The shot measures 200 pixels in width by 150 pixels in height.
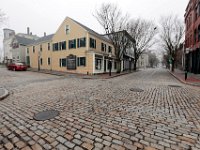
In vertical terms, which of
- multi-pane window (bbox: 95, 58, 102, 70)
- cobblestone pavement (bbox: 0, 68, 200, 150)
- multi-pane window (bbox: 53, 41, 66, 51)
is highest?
multi-pane window (bbox: 53, 41, 66, 51)

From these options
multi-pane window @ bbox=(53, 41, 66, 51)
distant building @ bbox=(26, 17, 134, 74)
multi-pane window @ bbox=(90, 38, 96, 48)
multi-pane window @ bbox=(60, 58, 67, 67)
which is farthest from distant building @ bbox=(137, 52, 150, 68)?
multi-pane window @ bbox=(60, 58, 67, 67)

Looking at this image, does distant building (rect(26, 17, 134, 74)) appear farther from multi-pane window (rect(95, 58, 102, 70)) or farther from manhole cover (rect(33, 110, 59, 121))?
manhole cover (rect(33, 110, 59, 121))

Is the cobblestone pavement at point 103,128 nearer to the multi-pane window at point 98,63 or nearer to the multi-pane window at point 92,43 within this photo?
the multi-pane window at point 98,63

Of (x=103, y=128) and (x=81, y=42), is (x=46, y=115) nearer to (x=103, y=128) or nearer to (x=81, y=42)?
Answer: (x=103, y=128)

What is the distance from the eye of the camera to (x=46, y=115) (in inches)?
171

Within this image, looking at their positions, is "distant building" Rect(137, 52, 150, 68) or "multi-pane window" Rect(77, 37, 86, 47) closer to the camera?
"multi-pane window" Rect(77, 37, 86, 47)

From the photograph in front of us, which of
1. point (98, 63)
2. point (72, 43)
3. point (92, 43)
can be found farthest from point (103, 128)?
point (72, 43)

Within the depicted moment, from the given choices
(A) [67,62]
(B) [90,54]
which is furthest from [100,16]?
(A) [67,62]

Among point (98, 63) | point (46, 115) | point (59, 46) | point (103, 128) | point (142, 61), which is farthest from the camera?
point (142, 61)

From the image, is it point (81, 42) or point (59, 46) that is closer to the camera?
point (81, 42)

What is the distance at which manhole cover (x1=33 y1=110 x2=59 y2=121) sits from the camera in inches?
161

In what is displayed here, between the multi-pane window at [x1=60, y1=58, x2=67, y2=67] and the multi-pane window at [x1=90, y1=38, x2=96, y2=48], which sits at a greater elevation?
the multi-pane window at [x1=90, y1=38, x2=96, y2=48]

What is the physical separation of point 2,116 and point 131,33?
25773 millimetres

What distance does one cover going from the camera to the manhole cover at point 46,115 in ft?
13.5
